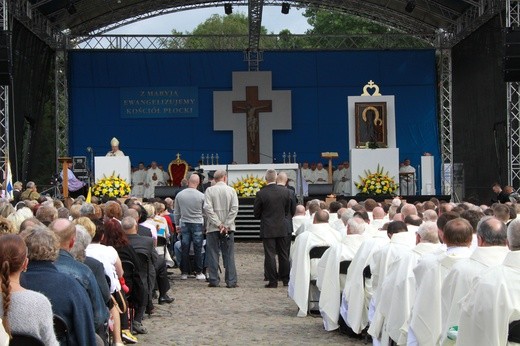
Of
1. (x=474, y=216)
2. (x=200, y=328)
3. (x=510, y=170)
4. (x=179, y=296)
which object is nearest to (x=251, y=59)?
(x=510, y=170)

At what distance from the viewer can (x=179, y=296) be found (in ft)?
50.9

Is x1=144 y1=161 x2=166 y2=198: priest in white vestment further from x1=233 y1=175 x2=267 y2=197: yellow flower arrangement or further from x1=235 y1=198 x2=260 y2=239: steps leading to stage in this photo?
x1=235 y1=198 x2=260 y2=239: steps leading to stage

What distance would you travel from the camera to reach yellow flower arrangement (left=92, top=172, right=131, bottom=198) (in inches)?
996

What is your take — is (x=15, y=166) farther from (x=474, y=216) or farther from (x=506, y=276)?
(x=506, y=276)

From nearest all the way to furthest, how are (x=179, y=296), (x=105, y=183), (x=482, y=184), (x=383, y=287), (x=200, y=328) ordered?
(x=383, y=287), (x=200, y=328), (x=179, y=296), (x=105, y=183), (x=482, y=184)

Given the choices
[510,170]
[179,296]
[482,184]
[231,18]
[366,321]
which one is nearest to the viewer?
[366,321]

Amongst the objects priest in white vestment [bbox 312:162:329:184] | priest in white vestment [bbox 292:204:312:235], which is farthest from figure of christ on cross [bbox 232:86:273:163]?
priest in white vestment [bbox 292:204:312:235]

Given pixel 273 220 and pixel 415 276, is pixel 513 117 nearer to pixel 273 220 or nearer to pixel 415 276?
pixel 273 220

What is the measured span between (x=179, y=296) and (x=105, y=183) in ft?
34.3

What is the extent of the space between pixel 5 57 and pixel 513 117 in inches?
427

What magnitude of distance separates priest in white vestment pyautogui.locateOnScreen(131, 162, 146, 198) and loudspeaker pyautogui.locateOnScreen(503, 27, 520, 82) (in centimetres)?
1347

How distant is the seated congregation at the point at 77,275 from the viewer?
536 centimetres

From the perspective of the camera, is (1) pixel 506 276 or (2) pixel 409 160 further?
(2) pixel 409 160

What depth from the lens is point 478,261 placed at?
22.6 feet
